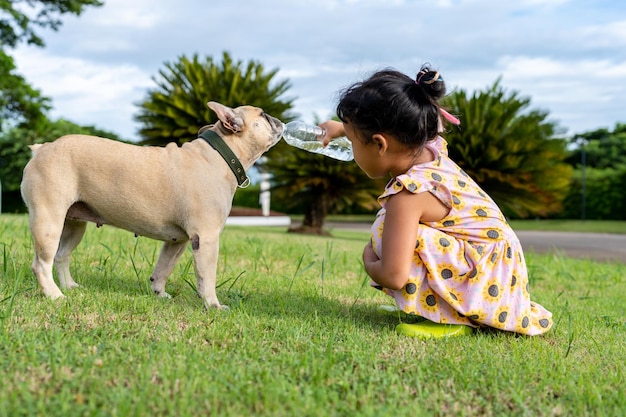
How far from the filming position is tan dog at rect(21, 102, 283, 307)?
9.57ft

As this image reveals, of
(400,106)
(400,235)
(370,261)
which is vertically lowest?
(370,261)

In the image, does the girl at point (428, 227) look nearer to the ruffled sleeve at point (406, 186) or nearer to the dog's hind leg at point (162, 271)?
the ruffled sleeve at point (406, 186)

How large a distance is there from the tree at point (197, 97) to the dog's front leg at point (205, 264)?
7.49m

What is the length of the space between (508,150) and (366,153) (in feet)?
28.1

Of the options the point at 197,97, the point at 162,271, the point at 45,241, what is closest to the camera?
the point at 45,241

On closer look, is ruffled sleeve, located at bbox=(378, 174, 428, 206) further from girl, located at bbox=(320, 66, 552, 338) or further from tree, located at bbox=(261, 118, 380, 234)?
tree, located at bbox=(261, 118, 380, 234)

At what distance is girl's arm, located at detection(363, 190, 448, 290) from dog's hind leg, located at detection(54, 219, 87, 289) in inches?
70.8

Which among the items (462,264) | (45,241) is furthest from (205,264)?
(462,264)

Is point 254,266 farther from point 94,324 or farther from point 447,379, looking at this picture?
point 447,379

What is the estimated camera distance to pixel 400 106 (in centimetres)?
257

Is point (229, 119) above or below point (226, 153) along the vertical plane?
above

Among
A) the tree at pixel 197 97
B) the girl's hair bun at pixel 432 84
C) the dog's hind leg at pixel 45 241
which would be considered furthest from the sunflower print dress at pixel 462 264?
the tree at pixel 197 97

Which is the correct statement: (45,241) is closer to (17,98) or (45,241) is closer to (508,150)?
(508,150)

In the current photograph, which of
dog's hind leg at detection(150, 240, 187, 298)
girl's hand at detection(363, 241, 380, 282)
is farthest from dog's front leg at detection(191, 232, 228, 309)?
girl's hand at detection(363, 241, 380, 282)
